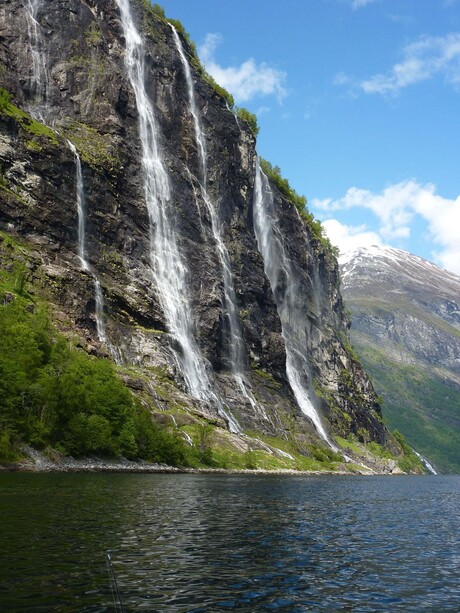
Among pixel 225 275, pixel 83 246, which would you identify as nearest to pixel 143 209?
pixel 83 246

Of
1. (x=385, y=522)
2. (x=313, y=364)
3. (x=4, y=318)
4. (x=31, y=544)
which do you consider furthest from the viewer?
(x=313, y=364)

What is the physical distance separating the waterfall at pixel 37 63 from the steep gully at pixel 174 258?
0.04 meters

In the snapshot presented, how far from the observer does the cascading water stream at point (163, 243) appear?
108938mm

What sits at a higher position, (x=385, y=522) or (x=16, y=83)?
(x=16, y=83)

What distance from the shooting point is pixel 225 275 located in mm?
134000

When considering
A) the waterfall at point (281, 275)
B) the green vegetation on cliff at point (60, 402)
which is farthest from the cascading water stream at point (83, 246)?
the waterfall at point (281, 275)

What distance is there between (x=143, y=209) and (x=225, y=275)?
25.5m

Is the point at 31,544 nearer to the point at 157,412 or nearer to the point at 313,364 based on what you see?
the point at 157,412

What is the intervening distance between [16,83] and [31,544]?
119 meters

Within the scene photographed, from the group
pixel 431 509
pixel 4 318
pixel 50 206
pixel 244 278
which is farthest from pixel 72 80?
pixel 431 509

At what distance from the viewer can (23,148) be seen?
10250 cm

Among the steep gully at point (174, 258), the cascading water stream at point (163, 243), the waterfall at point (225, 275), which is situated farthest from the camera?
the waterfall at point (225, 275)

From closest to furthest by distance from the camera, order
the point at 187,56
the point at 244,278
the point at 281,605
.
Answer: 1. the point at 281,605
2. the point at 244,278
3. the point at 187,56

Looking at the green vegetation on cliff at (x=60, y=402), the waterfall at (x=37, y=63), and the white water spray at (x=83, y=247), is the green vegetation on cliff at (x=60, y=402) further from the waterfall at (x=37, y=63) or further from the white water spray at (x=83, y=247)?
the waterfall at (x=37, y=63)
